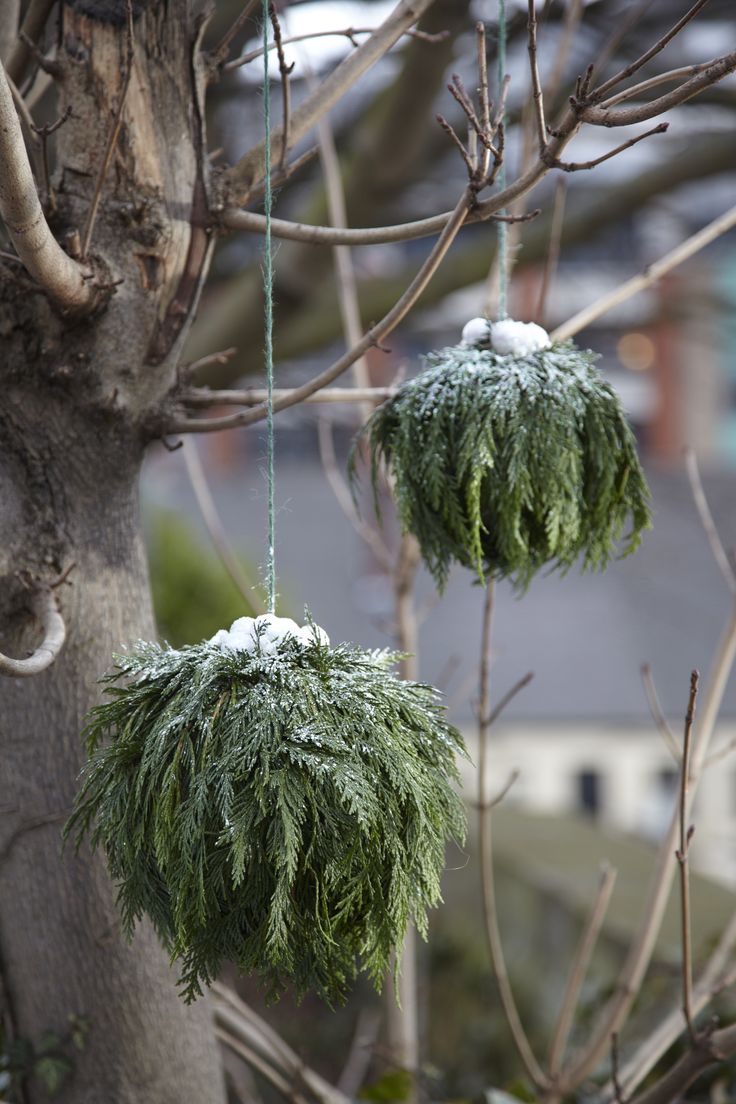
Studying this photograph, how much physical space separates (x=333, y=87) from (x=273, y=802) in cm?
104

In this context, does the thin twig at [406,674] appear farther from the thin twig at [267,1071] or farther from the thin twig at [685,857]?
the thin twig at [685,857]

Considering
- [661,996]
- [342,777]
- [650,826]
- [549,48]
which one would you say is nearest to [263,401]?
[342,777]

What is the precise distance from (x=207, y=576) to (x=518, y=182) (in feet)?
16.8

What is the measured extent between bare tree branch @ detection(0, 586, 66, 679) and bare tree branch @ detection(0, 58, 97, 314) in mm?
404

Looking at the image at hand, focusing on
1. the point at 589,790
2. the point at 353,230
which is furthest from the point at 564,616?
the point at 353,230

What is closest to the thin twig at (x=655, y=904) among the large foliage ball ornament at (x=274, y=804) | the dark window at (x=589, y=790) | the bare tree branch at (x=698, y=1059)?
the bare tree branch at (x=698, y=1059)

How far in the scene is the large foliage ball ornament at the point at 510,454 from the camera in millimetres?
1519

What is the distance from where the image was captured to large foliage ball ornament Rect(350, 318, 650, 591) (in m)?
1.52

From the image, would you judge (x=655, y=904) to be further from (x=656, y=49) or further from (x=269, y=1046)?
(x=656, y=49)

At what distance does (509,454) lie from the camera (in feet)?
4.98

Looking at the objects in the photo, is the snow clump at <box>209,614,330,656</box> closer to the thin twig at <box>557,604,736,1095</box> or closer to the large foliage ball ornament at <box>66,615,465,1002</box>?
the large foliage ball ornament at <box>66,615,465,1002</box>

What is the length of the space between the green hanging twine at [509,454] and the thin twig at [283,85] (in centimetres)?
32

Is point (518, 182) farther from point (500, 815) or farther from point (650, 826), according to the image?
point (650, 826)

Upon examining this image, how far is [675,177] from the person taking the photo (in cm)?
469
